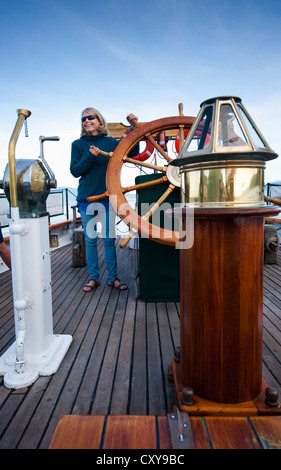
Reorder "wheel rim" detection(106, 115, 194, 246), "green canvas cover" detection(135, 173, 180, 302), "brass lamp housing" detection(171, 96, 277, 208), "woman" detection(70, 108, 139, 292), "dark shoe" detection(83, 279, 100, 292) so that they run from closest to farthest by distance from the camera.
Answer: "brass lamp housing" detection(171, 96, 277, 208)
"wheel rim" detection(106, 115, 194, 246)
"green canvas cover" detection(135, 173, 180, 302)
"woman" detection(70, 108, 139, 292)
"dark shoe" detection(83, 279, 100, 292)

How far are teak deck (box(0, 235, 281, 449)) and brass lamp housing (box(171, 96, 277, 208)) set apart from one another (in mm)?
566

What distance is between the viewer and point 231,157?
800mm

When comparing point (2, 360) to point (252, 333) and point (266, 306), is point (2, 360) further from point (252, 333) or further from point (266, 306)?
point (266, 306)

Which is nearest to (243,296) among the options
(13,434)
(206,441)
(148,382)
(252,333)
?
(252,333)

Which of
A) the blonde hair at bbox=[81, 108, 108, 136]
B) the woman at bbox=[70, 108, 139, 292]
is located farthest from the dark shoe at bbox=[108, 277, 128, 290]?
the blonde hair at bbox=[81, 108, 108, 136]

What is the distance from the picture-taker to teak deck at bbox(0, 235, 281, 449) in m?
1.08

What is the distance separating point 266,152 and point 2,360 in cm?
128

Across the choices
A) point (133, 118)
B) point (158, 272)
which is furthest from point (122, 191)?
point (158, 272)

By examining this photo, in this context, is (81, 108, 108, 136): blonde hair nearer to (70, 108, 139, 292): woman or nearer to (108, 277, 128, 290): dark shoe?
(70, 108, 139, 292): woman

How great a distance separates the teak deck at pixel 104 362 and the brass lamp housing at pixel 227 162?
1.86 feet

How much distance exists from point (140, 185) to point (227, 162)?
1.16m

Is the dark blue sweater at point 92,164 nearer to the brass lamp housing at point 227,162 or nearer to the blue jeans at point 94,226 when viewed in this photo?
the blue jeans at point 94,226

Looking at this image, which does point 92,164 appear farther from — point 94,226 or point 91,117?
point 94,226

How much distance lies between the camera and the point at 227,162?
81cm
